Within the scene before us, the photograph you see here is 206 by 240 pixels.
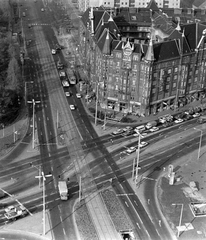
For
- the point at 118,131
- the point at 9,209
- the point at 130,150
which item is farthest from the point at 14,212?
the point at 118,131

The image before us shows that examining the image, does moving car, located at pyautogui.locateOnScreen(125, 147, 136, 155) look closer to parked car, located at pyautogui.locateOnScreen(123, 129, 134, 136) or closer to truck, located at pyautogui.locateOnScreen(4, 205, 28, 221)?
parked car, located at pyautogui.locateOnScreen(123, 129, 134, 136)

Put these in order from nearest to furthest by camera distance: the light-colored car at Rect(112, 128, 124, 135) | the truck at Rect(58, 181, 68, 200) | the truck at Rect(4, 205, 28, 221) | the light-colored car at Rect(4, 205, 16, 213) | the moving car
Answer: the truck at Rect(4, 205, 28, 221)
the light-colored car at Rect(4, 205, 16, 213)
the truck at Rect(58, 181, 68, 200)
the moving car
the light-colored car at Rect(112, 128, 124, 135)

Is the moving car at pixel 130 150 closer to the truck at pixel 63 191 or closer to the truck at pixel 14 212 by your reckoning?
the truck at pixel 63 191

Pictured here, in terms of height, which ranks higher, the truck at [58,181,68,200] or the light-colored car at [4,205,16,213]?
the truck at [58,181,68,200]

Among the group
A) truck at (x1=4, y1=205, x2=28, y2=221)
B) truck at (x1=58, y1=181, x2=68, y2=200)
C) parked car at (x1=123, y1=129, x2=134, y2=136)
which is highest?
Answer: parked car at (x1=123, y1=129, x2=134, y2=136)

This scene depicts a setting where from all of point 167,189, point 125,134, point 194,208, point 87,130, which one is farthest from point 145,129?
point 194,208

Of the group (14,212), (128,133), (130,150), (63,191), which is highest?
(128,133)

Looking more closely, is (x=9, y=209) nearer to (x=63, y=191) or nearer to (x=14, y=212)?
(x=14, y=212)

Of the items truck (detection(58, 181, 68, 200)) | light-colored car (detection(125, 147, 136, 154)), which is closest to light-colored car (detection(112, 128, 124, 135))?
light-colored car (detection(125, 147, 136, 154))

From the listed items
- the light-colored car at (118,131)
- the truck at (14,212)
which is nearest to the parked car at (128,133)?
the light-colored car at (118,131)

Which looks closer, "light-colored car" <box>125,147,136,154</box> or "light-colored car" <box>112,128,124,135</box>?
"light-colored car" <box>125,147,136,154</box>
